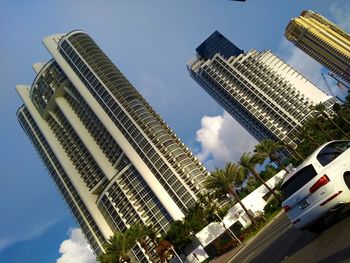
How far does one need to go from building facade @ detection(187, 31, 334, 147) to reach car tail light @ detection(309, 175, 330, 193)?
130183 millimetres

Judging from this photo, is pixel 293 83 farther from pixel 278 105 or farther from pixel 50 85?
pixel 50 85

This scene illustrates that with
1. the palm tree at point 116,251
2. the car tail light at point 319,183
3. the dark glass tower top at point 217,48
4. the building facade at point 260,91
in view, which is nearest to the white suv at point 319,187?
the car tail light at point 319,183

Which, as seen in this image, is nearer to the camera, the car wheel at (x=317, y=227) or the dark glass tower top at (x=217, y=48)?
the car wheel at (x=317, y=227)

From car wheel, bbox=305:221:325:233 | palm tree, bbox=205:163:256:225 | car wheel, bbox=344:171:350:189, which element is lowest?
car wheel, bbox=305:221:325:233

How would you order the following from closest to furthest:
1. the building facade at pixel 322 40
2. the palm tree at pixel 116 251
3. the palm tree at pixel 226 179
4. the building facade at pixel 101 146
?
the palm tree at pixel 116 251 → the palm tree at pixel 226 179 → the building facade at pixel 101 146 → the building facade at pixel 322 40

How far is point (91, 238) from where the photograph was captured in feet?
371

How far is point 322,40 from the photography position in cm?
13962

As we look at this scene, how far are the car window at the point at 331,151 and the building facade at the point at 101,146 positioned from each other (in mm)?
86278

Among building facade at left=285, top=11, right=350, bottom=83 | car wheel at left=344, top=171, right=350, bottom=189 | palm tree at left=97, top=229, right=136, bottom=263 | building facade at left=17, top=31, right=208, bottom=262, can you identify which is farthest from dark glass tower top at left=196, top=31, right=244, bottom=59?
car wheel at left=344, top=171, right=350, bottom=189

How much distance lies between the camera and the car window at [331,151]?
362 inches

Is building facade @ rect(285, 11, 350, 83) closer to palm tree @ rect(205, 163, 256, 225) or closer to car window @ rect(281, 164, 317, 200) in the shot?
palm tree @ rect(205, 163, 256, 225)

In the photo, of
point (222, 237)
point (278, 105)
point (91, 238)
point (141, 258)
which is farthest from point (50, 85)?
point (222, 237)

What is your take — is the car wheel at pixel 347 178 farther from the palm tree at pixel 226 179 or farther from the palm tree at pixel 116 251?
the palm tree at pixel 226 179

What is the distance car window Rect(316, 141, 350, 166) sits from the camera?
920cm
